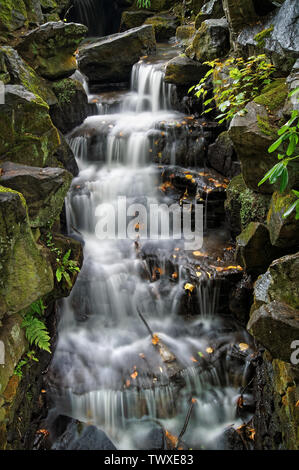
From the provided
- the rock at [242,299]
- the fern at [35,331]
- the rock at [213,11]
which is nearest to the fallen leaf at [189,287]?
the rock at [242,299]

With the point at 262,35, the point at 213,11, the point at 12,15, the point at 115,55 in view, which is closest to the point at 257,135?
the point at 262,35

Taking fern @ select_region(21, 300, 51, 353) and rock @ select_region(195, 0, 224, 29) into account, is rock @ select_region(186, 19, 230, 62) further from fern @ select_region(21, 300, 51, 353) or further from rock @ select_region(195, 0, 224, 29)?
fern @ select_region(21, 300, 51, 353)

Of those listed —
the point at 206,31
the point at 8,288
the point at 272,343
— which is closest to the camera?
the point at 272,343

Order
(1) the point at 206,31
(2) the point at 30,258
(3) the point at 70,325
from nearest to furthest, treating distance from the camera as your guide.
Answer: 1. (2) the point at 30,258
2. (3) the point at 70,325
3. (1) the point at 206,31

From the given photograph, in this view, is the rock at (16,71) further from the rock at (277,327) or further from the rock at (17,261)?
the rock at (277,327)

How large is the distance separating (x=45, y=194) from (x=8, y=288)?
50.1 inches

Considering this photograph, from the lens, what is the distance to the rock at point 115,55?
9.72 meters

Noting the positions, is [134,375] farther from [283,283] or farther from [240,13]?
[240,13]

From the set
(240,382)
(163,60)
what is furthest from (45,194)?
(163,60)

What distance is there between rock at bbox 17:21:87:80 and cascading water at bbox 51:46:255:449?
5.34 feet

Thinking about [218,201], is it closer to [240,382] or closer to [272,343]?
[240,382]

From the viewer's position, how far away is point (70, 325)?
5152 mm
